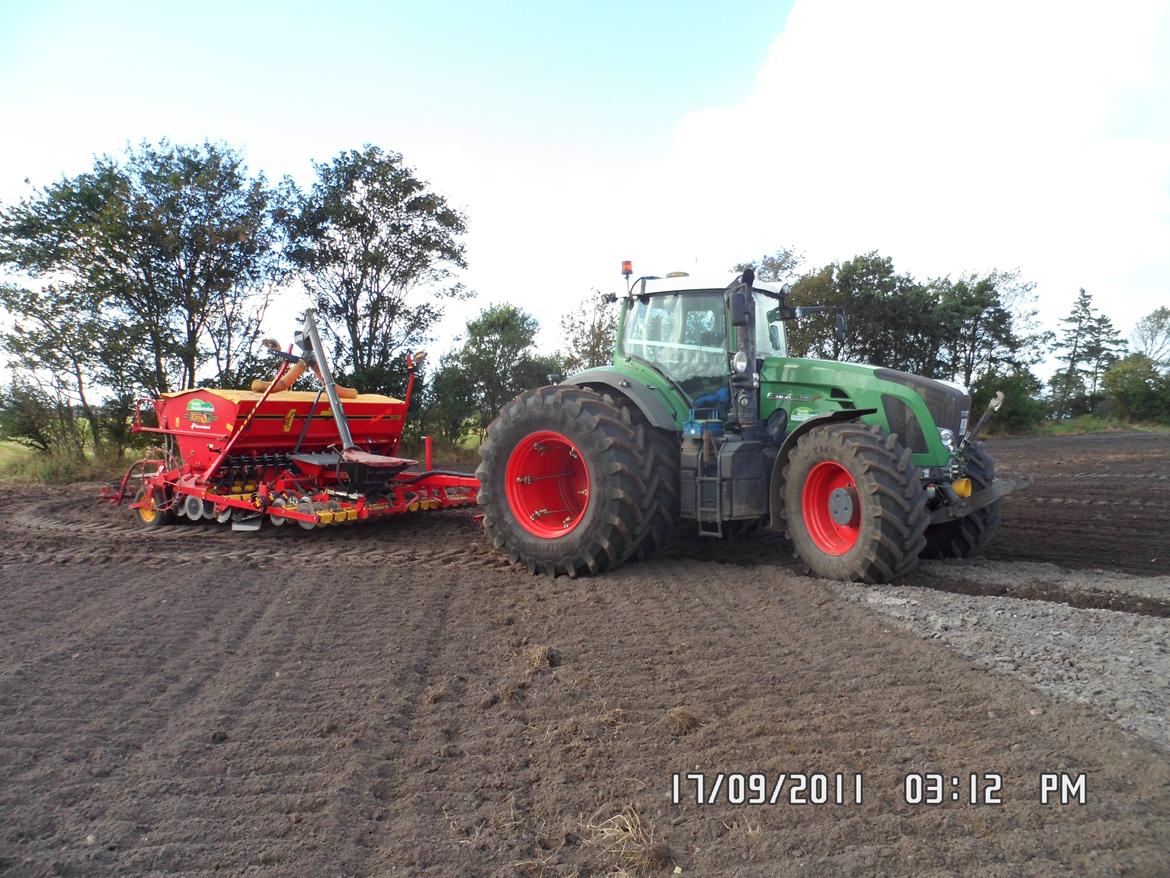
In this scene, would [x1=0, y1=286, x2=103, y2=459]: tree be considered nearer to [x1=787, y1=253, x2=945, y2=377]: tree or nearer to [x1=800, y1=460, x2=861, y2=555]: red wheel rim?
[x1=800, y1=460, x2=861, y2=555]: red wheel rim

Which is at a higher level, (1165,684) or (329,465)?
(329,465)

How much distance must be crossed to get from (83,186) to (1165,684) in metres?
15.8

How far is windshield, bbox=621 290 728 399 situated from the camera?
20.4ft

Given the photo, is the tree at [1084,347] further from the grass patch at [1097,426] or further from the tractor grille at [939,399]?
the tractor grille at [939,399]

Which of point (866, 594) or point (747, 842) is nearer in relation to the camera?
point (747, 842)

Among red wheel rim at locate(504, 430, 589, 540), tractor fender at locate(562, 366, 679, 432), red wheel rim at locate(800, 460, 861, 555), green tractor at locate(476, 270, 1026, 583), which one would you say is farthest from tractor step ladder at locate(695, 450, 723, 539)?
red wheel rim at locate(504, 430, 589, 540)

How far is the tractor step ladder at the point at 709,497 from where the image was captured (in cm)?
572

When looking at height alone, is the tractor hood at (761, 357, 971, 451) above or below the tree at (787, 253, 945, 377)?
below

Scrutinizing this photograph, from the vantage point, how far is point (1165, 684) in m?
3.37

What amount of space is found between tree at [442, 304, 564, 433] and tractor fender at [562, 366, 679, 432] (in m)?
10.7

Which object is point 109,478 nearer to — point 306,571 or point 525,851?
point 306,571

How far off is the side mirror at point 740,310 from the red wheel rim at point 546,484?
1553mm

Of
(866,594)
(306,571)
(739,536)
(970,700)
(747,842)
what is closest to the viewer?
(747,842)

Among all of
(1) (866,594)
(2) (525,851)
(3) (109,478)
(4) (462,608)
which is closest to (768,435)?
(1) (866,594)
